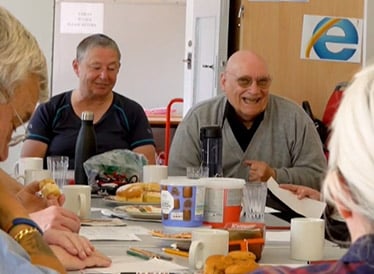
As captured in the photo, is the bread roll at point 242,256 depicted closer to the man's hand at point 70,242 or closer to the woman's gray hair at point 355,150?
the man's hand at point 70,242

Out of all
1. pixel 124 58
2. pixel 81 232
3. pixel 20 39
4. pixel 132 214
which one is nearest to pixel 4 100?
pixel 20 39

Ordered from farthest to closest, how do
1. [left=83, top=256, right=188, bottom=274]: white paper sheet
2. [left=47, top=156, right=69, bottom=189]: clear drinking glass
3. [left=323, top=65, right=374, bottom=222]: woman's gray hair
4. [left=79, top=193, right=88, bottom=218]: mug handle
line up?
1. [left=47, top=156, right=69, bottom=189]: clear drinking glass
2. [left=79, top=193, right=88, bottom=218]: mug handle
3. [left=83, top=256, right=188, bottom=274]: white paper sheet
4. [left=323, top=65, right=374, bottom=222]: woman's gray hair

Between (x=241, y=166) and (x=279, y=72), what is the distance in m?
1.75

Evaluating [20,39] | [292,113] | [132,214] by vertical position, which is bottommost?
[132,214]

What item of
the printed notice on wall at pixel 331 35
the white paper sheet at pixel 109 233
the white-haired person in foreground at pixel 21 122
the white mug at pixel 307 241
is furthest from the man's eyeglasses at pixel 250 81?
the white-haired person in foreground at pixel 21 122

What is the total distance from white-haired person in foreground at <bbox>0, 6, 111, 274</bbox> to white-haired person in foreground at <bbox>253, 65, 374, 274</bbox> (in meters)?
0.63

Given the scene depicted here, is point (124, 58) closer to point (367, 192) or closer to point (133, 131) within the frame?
point (133, 131)

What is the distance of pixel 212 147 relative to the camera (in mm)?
3031

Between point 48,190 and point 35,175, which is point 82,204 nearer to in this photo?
point 48,190

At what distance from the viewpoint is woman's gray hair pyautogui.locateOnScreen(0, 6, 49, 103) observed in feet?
5.07

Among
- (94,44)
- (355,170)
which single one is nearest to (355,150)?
(355,170)

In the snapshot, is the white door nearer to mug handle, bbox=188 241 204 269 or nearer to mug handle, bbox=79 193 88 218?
mug handle, bbox=79 193 88 218

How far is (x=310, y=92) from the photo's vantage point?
16.1ft

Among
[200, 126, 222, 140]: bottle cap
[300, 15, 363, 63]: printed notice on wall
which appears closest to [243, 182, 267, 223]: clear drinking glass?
[200, 126, 222, 140]: bottle cap
